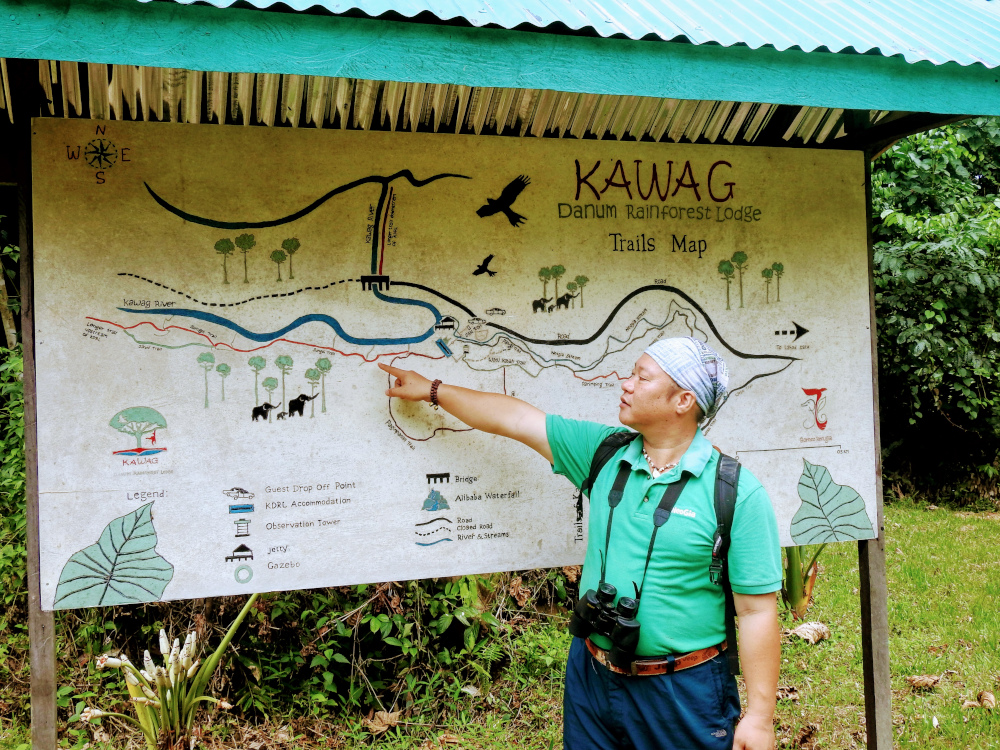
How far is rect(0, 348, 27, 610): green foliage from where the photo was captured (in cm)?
438

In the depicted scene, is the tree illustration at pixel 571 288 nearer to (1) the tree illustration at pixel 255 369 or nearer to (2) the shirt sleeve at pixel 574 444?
(2) the shirt sleeve at pixel 574 444

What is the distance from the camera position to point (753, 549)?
2.18 m

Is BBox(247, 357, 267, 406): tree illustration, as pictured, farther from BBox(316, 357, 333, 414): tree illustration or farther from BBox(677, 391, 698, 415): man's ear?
BBox(677, 391, 698, 415): man's ear

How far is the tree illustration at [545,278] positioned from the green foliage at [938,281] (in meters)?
4.92

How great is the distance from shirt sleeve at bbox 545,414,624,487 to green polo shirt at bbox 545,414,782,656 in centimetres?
27

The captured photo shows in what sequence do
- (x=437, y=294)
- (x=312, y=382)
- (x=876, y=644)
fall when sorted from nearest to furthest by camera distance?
(x=312, y=382) → (x=437, y=294) → (x=876, y=644)

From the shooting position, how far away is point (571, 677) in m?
2.45

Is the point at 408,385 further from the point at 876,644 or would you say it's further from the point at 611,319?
the point at 876,644

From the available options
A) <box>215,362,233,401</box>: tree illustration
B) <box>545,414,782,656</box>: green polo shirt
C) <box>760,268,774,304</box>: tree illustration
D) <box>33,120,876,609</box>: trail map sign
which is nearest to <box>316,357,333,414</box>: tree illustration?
<box>33,120,876,609</box>: trail map sign

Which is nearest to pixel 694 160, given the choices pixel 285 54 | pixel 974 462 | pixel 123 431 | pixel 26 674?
pixel 285 54

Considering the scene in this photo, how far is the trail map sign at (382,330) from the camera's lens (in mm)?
2578

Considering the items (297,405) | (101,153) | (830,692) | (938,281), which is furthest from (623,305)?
(938,281)

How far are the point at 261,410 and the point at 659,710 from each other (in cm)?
159

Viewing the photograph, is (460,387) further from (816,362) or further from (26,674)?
(26,674)
